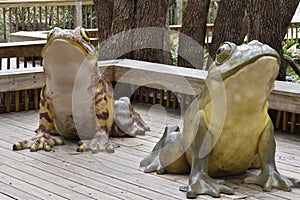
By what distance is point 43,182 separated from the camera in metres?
4.66

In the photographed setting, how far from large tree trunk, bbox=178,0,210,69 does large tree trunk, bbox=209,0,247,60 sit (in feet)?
0.76

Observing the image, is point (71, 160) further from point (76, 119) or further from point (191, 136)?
point (191, 136)

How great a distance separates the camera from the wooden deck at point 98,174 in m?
4.39

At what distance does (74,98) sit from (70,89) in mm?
100

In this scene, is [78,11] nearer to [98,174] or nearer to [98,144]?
[98,144]

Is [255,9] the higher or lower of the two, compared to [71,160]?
higher

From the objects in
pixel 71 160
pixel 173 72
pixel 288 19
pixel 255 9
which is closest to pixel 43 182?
pixel 71 160

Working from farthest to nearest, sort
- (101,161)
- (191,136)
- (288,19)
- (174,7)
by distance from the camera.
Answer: (174,7) → (288,19) → (101,161) → (191,136)

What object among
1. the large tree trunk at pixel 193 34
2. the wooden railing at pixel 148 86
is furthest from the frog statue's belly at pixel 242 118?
the large tree trunk at pixel 193 34

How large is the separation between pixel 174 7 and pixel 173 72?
9.66m

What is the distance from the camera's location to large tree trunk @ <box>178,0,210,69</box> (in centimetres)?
915

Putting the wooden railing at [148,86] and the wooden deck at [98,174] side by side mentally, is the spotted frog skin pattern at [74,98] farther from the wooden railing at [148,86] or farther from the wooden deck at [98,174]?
the wooden railing at [148,86]

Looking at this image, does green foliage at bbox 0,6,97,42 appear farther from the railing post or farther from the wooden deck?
the wooden deck

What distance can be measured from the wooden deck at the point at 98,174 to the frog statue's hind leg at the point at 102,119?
9 cm
